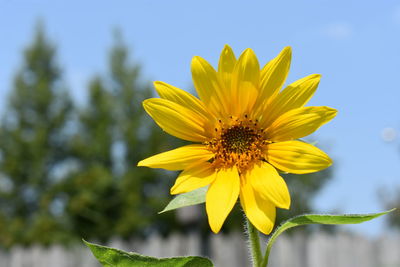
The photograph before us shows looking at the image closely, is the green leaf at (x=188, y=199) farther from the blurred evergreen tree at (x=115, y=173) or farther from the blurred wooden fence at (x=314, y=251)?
the blurred evergreen tree at (x=115, y=173)

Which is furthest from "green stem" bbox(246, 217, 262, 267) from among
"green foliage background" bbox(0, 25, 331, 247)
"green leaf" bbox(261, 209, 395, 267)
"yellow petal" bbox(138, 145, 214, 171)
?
"green foliage background" bbox(0, 25, 331, 247)

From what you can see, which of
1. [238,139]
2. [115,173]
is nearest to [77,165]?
[115,173]

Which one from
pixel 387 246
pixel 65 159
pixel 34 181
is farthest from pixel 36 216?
pixel 387 246

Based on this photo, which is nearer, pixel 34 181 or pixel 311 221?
pixel 311 221

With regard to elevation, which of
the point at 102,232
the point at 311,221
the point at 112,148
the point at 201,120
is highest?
the point at 112,148

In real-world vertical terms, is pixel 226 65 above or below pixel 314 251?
above

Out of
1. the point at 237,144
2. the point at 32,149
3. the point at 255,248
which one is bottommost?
the point at 255,248

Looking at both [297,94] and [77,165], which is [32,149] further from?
[297,94]

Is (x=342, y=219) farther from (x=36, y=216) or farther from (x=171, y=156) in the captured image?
(x=36, y=216)
